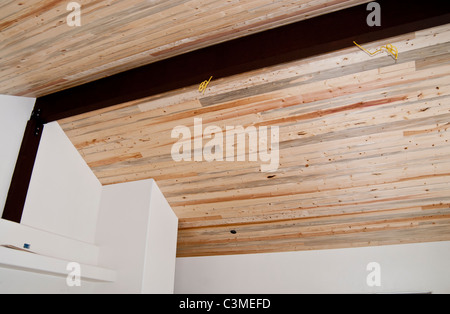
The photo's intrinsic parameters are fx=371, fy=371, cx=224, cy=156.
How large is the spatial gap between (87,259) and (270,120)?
2.61m

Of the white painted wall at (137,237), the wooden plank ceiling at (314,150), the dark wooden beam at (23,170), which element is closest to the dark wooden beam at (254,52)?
the dark wooden beam at (23,170)

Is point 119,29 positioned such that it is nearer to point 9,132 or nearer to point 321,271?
point 9,132

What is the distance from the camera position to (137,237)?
4.37 m

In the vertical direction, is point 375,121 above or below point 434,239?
above

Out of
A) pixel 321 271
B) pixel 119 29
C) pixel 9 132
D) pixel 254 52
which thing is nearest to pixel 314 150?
pixel 254 52

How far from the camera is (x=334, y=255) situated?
16.3 feet

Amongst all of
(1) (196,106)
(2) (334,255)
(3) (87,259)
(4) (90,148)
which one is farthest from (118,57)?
(2) (334,255)

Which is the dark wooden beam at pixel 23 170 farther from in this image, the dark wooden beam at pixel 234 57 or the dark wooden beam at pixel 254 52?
the dark wooden beam at pixel 254 52

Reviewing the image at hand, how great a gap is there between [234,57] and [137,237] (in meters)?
2.44

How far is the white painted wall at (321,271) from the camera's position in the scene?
180 inches

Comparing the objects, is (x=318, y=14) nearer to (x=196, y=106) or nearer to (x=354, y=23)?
(x=354, y=23)

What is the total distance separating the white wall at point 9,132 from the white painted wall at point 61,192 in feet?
0.75

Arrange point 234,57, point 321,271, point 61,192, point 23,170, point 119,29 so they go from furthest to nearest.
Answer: point 321,271 < point 61,192 < point 23,170 < point 234,57 < point 119,29

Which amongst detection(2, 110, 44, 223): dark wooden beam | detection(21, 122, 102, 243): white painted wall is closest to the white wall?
detection(2, 110, 44, 223): dark wooden beam
